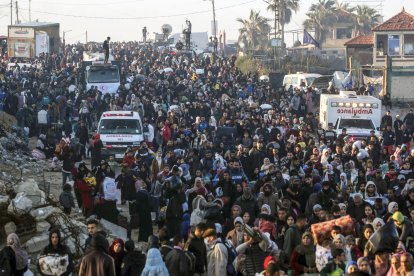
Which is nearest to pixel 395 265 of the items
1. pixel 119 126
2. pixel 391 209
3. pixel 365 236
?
pixel 365 236

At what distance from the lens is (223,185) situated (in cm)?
2109

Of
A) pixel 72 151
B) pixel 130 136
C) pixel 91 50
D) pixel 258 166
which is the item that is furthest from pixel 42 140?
pixel 91 50

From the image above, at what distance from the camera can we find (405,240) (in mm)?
15945

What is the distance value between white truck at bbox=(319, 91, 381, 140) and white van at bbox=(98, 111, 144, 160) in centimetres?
624

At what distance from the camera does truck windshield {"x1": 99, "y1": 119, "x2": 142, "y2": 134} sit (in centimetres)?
3259

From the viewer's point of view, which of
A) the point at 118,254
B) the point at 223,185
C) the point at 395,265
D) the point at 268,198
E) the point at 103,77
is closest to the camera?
the point at 395,265

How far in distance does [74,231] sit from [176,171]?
4018 millimetres

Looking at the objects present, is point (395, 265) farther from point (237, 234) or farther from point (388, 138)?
point (388, 138)

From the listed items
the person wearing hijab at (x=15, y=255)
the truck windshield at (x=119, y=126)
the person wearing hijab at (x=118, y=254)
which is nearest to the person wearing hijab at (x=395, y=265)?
the person wearing hijab at (x=118, y=254)

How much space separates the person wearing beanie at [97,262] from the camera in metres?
12.8

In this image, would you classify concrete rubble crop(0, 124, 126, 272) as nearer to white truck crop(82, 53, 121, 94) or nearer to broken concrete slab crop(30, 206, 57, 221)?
broken concrete slab crop(30, 206, 57, 221)

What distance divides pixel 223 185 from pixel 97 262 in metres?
8.47

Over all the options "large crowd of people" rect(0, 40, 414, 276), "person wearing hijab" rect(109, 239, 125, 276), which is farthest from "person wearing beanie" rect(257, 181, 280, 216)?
"person wearing hijab" rect(109, 239, 125, 276)

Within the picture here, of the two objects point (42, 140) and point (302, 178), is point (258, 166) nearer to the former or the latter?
point (302, 178)
